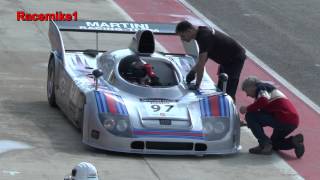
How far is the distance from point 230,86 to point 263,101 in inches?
61.3

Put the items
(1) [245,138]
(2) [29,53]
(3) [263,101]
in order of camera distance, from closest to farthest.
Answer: (3) [263,101]
(1) [245,138]
(2) [29,53]

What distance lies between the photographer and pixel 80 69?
46.2 feet

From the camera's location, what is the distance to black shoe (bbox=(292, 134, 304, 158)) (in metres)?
12.7

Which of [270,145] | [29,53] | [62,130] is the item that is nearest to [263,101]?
[270,145]

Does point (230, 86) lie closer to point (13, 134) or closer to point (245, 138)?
point (245, 138)

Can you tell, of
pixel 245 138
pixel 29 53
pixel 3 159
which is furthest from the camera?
pixel 29 53

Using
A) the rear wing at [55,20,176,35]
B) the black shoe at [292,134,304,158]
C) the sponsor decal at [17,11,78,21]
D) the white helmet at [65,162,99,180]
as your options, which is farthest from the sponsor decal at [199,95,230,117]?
the sponsor decal at [17,11,78,21]

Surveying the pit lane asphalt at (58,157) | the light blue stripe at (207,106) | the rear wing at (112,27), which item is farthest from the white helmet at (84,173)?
the rear wing at (112,27)

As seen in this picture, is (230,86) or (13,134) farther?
(230,86)

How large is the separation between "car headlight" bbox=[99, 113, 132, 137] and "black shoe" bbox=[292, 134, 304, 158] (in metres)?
2.10

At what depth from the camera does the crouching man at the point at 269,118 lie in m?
12.7

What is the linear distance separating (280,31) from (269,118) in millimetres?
9602

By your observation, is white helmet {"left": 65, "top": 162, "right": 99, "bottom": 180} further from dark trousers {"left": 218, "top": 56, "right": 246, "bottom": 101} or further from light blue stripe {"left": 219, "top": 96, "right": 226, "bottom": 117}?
dark trousers {"left": 218, "top": 56, "right": 246, "bottom": 101}

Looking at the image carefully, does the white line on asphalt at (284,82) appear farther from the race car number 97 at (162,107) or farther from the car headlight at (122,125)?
the car headlight at (122,125)
